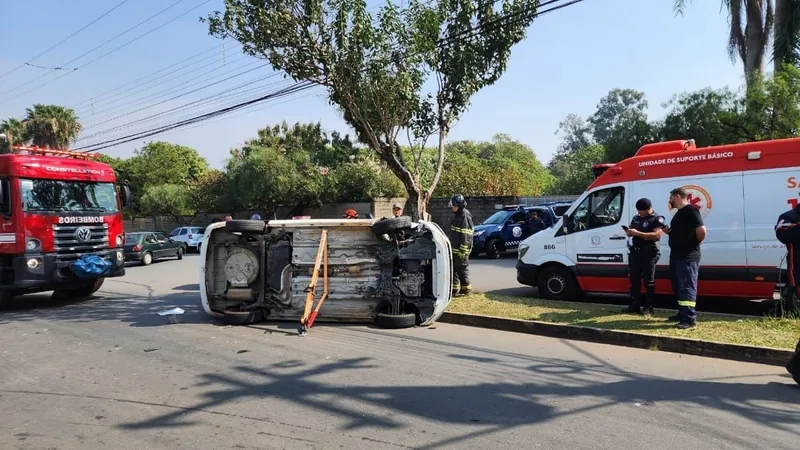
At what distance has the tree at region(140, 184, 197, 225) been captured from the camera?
115ft

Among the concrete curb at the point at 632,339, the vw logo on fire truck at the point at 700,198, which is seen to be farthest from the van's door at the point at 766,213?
the concrete curb at the point at 632,339

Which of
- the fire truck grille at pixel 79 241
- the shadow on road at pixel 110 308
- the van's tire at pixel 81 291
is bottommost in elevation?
the shadow on road at pixel 110 308

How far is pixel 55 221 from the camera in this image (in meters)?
9.66

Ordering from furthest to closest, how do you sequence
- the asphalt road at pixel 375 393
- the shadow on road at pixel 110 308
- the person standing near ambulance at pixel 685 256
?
the shadow on road at pixel 110 308 < the person standing near ambulance at pixel 685 256 < the asphalt road at pixel 375 393

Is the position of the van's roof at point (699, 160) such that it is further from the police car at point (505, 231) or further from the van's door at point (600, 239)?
the police car at point (505, 231)

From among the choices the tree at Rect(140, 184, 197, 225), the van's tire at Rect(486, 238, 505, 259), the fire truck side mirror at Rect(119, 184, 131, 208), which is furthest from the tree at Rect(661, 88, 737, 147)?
the tree at Rect(140, 184, 197, 225)

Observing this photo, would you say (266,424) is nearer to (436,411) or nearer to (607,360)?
(436,411)

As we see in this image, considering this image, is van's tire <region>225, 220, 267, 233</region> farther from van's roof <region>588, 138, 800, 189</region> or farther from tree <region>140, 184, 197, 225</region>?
tree <region>140, 184, 197, 225</region>

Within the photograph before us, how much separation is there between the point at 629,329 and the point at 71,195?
977cm

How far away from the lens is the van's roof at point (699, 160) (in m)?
7.36

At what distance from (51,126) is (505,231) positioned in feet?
104

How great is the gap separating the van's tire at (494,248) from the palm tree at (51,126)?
30.9 meters

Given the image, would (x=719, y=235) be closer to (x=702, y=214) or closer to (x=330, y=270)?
(x=702, y=214)

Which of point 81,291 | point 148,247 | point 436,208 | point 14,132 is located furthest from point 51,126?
point 81,291
